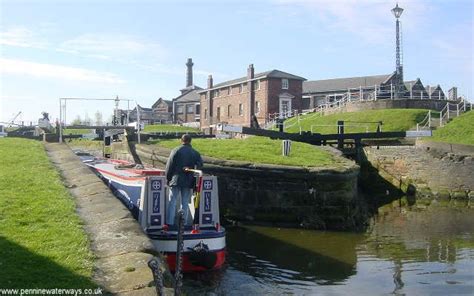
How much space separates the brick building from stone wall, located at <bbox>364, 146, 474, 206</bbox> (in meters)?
26.6

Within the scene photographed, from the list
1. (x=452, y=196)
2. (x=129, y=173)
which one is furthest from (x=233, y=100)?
(x=129, y=173)

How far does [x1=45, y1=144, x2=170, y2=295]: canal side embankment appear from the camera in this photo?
16.9 ft

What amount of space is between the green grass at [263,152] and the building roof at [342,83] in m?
42.4

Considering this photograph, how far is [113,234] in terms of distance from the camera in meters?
6.93

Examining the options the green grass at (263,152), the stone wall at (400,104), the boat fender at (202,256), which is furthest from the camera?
the stone wall at (400,104)

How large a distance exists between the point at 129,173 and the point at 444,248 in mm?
7589

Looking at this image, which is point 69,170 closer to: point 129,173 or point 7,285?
point 129,173

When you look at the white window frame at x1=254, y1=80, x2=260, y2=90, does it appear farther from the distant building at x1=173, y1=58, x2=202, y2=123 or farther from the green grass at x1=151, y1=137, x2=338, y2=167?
the green grass at x1=151, y1=137, x2=338, y2=167

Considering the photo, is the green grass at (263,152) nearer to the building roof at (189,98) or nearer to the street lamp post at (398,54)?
the street lamp post at (398,54)

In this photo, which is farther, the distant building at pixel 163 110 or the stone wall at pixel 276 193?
the distant building at pixel 163 110

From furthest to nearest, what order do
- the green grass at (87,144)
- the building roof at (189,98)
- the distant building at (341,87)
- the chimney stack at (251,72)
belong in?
the building roof at (189,98)
the distant building at (341,87)
the chimney stack at (251,72)
the green grass at (87,144)

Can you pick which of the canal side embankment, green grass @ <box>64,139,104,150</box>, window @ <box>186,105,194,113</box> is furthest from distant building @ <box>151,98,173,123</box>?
the canal side embankment

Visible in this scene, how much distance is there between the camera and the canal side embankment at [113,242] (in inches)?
203

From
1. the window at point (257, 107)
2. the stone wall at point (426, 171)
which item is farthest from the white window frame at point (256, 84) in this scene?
the stone wall at point (426, 171)
